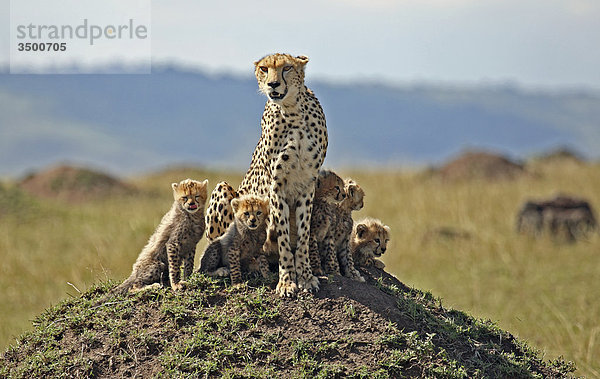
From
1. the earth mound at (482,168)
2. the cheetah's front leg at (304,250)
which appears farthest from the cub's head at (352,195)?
the earth mound at (482,168)

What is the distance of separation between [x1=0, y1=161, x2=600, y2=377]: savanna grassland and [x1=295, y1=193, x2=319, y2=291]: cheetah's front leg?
6.89 ft

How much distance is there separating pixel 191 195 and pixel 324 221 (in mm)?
1065

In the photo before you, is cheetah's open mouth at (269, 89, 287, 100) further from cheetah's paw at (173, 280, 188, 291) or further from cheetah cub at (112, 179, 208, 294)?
cheetah's paw at (173, 280, 188, 291)

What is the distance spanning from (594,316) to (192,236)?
24.1 feet

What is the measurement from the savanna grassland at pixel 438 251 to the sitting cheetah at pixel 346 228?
2192mm

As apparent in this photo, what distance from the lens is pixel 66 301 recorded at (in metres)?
6.45

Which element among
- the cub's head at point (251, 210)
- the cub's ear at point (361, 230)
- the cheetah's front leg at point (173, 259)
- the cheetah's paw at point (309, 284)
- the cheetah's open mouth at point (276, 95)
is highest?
the cheetah's open mouth at point (276, 95)

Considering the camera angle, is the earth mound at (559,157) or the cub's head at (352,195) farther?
Answer: the earth mound at (559,157)

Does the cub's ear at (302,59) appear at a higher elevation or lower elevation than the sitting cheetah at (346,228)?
higher

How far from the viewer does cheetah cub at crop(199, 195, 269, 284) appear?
5910mm

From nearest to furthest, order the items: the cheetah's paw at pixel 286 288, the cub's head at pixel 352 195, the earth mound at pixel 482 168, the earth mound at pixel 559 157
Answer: the cheetah's paw at pixel 286 288, the cub's head at pixel 352 195, the earth mound at pixel 482 168, the earth mound at pixel 559 157

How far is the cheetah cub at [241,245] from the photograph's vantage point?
19.4 feet

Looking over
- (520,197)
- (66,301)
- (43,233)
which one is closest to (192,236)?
(66,301)

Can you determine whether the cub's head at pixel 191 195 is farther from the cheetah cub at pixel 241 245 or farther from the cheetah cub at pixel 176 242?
the cheetah cub at pixel 241 245
